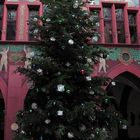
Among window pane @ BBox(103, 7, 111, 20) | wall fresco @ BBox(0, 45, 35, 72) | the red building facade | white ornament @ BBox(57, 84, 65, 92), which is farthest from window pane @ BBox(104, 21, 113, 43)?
white ornament @ BBox(57, 84, 65, 92)

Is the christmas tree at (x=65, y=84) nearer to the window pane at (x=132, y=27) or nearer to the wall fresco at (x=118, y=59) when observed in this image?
the wall fresco at (x=118, y=59)

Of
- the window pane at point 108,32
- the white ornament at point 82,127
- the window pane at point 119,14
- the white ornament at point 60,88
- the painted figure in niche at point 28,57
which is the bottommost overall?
the white ornament at point 82,127

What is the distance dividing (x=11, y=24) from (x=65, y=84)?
565 centimetres

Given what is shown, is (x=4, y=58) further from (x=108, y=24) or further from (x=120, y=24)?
(x=120, y=24)

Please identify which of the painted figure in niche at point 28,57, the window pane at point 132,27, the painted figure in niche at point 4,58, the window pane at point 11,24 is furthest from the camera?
the window pane at point 132,27

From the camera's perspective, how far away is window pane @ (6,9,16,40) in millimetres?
13414

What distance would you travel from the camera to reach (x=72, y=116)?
8.60 meters

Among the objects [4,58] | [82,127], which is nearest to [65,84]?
[82,127]

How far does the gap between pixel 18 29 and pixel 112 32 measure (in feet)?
11.6

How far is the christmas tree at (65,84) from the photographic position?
870cm

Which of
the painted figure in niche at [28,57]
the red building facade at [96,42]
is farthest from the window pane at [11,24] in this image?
the painted figure in niche at [28,57]

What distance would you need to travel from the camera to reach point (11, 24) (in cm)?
1363

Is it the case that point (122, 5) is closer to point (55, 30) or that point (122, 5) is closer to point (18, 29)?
point (18, 29)

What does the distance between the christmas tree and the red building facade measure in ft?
9.48
